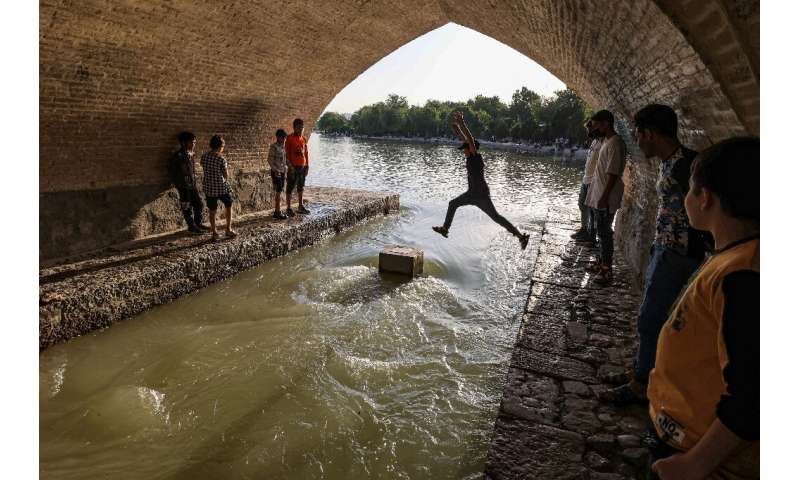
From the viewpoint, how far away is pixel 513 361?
3785mm

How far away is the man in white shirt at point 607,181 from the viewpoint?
480cm

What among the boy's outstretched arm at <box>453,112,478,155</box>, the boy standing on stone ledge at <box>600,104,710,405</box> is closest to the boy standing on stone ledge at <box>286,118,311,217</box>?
the boy's outstretched arm at <box>453,112,478,155</box>

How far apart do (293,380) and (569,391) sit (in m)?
→ 2.38

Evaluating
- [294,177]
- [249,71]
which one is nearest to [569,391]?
[249,71]

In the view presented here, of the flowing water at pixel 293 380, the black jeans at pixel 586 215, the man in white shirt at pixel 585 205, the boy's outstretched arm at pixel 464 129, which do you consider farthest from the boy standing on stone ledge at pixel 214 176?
the black jeans at pixel 586 215

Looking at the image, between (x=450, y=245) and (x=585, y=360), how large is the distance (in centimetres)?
547

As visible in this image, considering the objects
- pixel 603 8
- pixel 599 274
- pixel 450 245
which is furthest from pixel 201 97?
pixel 599 274

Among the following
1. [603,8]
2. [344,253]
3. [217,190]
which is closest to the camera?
[603,8]

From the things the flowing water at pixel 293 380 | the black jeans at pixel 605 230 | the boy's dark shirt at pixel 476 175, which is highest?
the boy's dark shirt at pixel 476 175

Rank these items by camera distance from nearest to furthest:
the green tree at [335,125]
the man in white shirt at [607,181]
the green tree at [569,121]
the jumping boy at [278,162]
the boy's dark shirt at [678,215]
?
the boy's dark shirt at [678,215]
the man in white shirt at [607,181]
the jumping boy at [278,162]
the green tree at [569,121]
the green tree at [335,125]

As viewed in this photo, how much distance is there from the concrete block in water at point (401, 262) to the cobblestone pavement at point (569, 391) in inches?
77.1

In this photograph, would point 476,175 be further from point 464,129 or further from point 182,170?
point 182,170

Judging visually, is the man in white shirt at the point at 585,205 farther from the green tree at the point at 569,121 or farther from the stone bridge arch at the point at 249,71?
the green tree at the point at 569,121

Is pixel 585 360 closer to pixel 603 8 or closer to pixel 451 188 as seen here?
pixel 603 8
